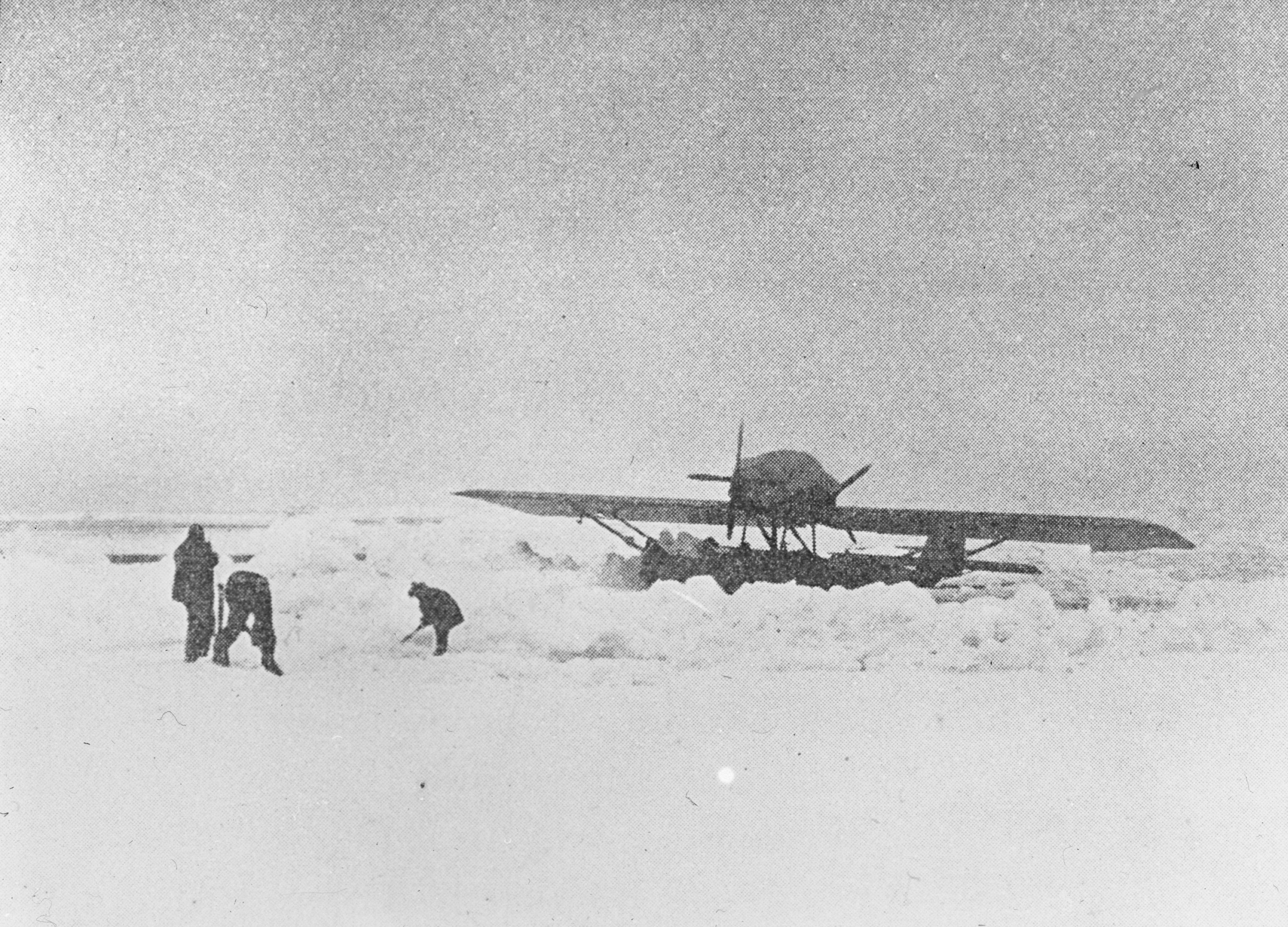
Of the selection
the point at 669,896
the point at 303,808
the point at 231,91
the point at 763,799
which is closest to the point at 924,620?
the point at 763,799

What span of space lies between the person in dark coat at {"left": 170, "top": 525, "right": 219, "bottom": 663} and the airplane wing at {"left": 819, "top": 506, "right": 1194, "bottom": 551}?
3.92 meters

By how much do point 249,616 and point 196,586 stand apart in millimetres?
317

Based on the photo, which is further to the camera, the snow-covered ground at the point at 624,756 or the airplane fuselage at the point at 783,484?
the airplane fuselage at the point at 783,484

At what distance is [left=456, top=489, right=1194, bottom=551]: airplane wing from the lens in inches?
170

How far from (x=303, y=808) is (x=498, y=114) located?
11.4 feet

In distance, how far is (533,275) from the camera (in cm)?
414

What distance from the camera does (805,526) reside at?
18.5 feet

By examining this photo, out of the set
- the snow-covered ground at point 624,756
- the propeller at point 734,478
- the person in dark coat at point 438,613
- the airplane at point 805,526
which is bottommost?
the snow-covered ground at point 624,756

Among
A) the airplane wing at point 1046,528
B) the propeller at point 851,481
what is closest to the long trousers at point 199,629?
the propeller at point 851,481

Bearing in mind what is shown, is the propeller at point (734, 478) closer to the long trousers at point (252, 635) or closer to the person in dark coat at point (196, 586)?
the long trousers at point (252, 635)

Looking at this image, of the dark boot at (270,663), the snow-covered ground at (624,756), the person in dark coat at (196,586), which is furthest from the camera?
the person in dark coat at (196,586)

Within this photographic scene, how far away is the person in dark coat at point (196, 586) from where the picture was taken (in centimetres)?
422

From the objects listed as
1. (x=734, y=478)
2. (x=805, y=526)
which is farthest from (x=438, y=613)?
(x=805, y=526)

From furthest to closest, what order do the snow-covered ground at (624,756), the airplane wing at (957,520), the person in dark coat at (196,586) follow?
the airplane wing at (957,520), the person in dark coat at (196,586), the snow-covered ground at (624,756)
